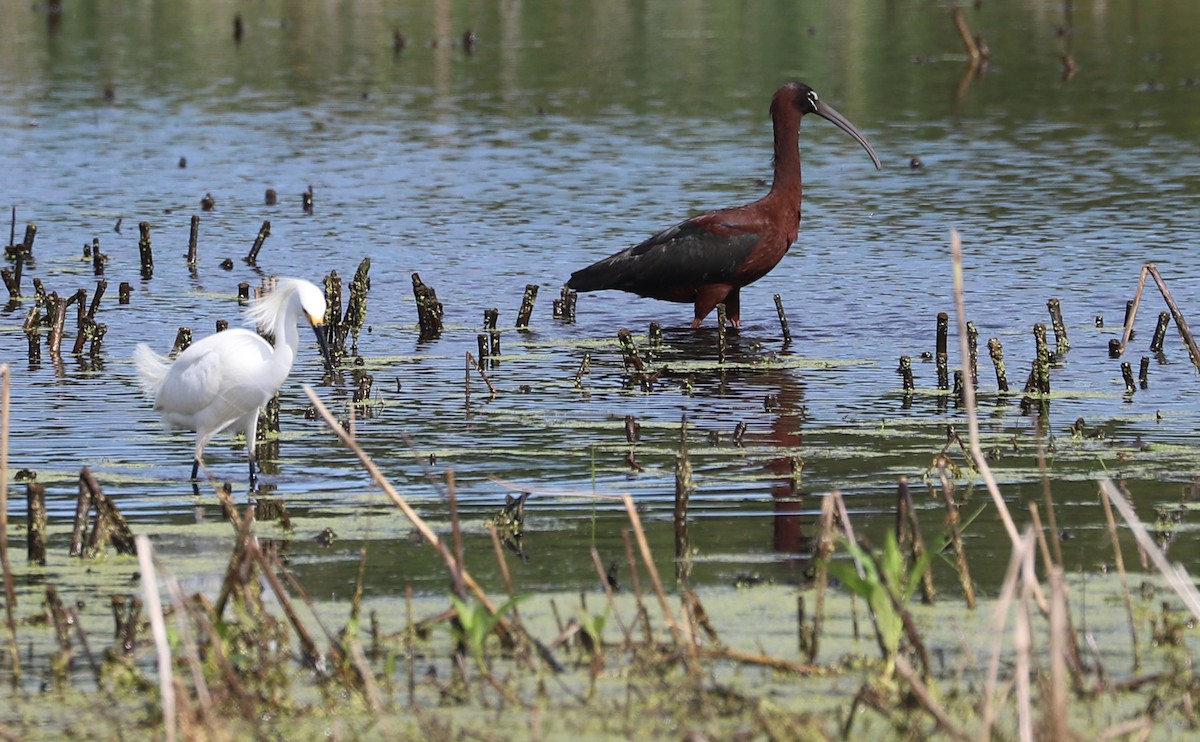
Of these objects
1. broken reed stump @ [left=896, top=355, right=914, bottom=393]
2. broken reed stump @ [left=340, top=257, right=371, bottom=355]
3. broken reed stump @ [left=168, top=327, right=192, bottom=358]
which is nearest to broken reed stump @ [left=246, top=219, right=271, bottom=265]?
broken reed stump @ [left=340, top=257, right=371, bottom=355]

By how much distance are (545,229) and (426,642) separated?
10.9 meters

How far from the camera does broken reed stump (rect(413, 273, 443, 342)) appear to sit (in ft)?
39.4

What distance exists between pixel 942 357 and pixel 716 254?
2424 mm

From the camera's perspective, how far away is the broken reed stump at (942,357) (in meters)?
10.1

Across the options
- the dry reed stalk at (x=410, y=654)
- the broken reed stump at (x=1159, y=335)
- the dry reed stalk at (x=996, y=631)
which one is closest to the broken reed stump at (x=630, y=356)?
the broken reed stump at (x=1159, y=335)

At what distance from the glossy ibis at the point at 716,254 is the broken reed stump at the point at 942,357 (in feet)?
6.52

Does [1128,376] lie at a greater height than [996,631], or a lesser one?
greater

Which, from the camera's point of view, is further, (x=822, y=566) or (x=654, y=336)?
(x=654, y=336)

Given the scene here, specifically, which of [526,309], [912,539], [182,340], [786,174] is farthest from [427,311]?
[912,539]

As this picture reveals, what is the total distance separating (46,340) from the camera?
38.7ft

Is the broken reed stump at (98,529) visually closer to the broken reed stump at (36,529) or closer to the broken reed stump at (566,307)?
the broken reed stump at (36,529)

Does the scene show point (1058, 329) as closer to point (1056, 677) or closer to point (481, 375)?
point (481, 375)

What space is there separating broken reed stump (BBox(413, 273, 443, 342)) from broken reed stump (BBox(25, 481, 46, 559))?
5.42m

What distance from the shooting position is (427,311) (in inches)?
476
